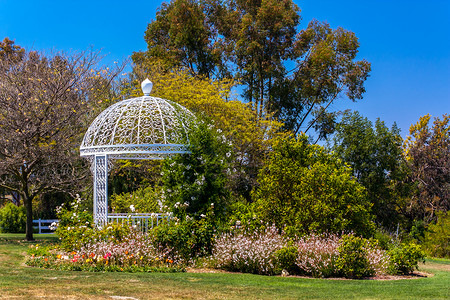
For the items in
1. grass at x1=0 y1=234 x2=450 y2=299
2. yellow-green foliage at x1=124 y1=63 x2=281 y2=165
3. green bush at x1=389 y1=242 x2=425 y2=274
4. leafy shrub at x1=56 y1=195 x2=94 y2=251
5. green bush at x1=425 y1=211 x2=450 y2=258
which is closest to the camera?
grass at x1=0 y1=234 x2=450 y2=299

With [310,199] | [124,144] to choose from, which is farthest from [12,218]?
[310,199]

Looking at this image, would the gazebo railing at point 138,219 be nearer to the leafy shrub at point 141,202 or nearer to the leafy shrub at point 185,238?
the leafy shrub at point 185,238

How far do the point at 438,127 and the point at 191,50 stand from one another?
593 inches

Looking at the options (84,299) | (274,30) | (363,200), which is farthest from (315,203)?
(274,30)

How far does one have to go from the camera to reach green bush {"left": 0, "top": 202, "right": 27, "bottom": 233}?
79.8 ft

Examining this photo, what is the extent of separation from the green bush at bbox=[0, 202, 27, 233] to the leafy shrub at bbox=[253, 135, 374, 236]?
54.1 ft

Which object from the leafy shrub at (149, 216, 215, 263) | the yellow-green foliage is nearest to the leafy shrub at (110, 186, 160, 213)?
the leafy shrub at (149, 216, 215, 263)

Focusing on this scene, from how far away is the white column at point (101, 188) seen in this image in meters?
12.6

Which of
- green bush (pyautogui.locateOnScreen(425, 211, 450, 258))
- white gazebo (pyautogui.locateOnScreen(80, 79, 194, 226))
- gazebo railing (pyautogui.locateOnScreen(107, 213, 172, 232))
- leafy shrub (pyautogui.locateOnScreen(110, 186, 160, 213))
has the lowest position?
green bush (pyautogui.locateOnScreen(425, 211, 450, 258))

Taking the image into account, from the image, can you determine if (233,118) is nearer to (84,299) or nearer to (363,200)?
(363,200)

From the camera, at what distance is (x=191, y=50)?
99.6 ft

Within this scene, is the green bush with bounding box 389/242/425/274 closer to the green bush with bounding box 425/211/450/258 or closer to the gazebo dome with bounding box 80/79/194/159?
the gazebo dome with bounding box 80/79/194/159

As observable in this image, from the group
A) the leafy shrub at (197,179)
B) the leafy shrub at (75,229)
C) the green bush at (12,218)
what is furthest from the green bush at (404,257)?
the green bush at (12,218)

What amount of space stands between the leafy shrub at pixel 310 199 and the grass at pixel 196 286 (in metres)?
2.22
